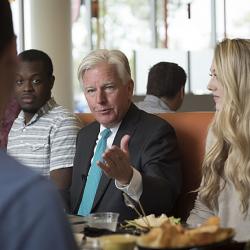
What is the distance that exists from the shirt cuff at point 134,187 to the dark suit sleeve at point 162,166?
134 mm

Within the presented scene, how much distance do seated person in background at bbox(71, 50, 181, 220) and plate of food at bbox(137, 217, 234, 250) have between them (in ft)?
3.05

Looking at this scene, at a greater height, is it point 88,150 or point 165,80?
point 165,80

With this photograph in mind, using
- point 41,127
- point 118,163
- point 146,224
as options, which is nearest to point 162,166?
point 118,163

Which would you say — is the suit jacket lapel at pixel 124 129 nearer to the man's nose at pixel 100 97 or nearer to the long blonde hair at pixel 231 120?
the man's nose at pixel 100 97

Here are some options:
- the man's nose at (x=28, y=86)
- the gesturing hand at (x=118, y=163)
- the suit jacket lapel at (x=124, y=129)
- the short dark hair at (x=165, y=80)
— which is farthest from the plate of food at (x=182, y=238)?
the short dark hair at (x=165, y=80)

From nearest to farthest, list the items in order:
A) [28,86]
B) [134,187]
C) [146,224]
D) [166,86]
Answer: [146,224], [134,187], [28,86], [166,86]

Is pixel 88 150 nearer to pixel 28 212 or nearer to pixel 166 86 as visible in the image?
pixel 166 86

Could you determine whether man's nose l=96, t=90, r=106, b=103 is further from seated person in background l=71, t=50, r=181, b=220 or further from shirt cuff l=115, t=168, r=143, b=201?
shirt cuff l=115, t=168, r=143, b=201

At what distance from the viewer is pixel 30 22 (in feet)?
25.2

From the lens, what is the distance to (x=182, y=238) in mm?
1512

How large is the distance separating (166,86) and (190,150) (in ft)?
4.66

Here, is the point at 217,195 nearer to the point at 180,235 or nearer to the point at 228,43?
the point at 228,43

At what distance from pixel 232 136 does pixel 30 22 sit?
18.6ft

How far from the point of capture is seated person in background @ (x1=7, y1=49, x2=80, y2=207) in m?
3.21
